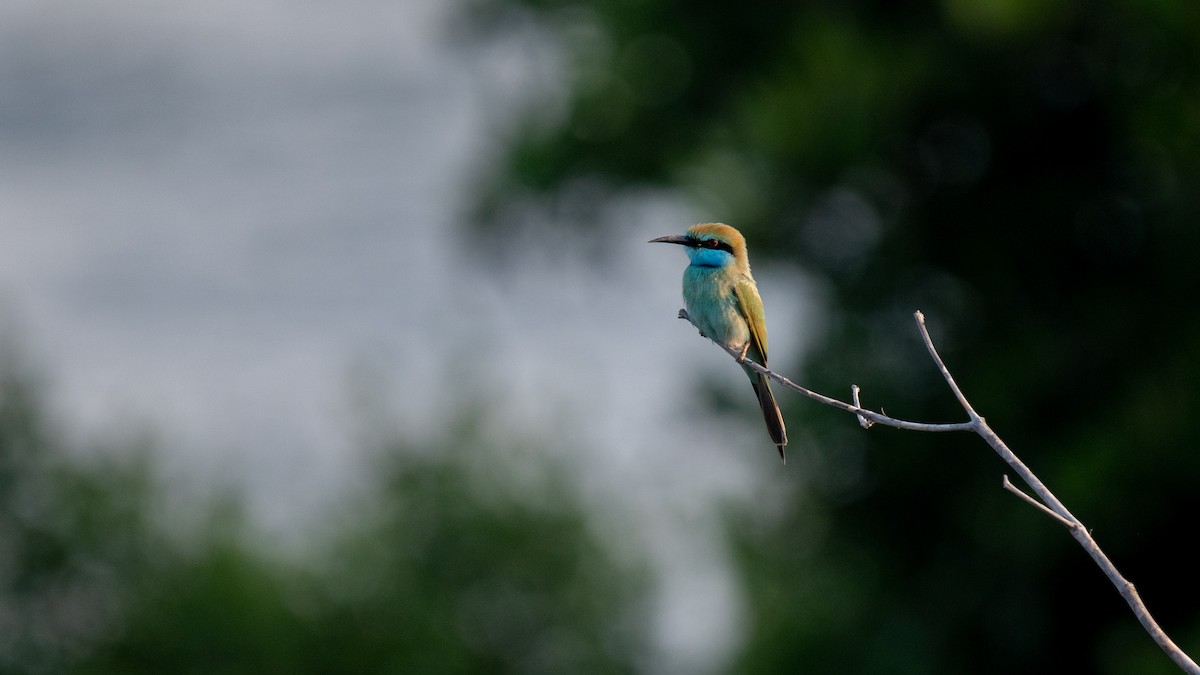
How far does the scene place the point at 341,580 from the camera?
2492cm

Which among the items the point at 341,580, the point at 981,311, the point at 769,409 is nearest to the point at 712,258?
the point at 769,409

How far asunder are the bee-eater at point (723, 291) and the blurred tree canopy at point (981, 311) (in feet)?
28.3

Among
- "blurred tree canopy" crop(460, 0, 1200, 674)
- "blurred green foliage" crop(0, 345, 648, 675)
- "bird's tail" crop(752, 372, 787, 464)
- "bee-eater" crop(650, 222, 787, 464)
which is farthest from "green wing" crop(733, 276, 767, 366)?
"blurred green foliage" crop(0, 345, 648, 675)

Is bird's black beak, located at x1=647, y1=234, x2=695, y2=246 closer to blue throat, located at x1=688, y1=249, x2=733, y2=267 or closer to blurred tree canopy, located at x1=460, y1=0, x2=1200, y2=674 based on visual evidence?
blue throat, located at x1=688, y1=249, x2=733, y2=267

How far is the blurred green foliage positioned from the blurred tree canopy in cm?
873

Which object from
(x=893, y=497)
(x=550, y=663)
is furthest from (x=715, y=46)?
(x=550, y=663)

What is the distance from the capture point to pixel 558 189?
18.8m

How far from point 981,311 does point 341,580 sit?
13.9m

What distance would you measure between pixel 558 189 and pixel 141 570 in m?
11.7

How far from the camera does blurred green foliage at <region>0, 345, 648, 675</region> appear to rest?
24.4 meters

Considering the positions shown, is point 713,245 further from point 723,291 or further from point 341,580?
point 341,580

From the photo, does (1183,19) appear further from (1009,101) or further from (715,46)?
(715,46)

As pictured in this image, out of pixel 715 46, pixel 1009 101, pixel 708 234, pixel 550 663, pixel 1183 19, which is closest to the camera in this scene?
pixel 708 234

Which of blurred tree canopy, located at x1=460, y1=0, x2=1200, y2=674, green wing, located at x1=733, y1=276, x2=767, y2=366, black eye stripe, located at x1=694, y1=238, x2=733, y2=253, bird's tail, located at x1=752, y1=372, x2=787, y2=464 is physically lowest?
bird's tail, located at x1=752, y1=372, x2=787, y2=464
